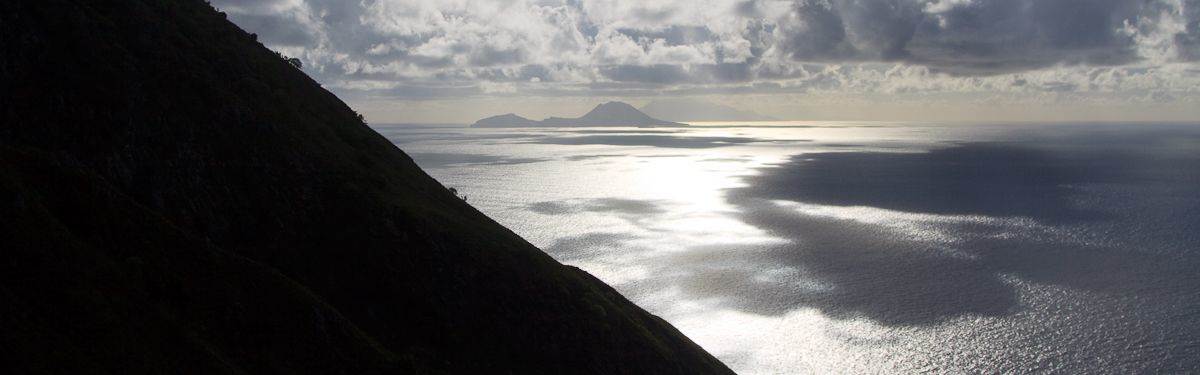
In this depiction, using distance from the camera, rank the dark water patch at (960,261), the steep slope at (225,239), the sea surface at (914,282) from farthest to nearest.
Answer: the dark water patch at (960,261)
the sea surface at (914,282)
the steep slope at (225,239)

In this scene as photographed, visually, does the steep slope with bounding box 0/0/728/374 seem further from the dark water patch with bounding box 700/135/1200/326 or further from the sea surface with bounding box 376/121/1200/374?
the dark water patch with bounding box 700/135/1200/326

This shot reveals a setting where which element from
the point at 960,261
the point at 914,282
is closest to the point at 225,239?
the point at 914,282

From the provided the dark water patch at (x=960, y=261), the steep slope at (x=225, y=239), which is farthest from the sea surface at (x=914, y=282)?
the steep slope at (x=225, y=239)

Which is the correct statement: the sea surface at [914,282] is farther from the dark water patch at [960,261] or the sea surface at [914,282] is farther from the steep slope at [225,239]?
the steep slope at [225,239]

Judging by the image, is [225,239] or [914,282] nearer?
[225,239]

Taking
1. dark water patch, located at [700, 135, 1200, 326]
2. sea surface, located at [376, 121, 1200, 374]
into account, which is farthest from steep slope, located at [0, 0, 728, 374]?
dark water patch, located at [700, 135, 1200, 326]

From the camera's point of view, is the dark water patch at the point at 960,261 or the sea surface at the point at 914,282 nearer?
the sea surface at the point at 914,282

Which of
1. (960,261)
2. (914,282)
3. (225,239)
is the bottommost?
(914,282)

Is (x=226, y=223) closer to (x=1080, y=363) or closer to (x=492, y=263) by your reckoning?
(x=492, y=263)

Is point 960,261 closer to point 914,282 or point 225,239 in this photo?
point 914,282

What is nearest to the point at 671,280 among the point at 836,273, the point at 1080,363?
the point at 836,273

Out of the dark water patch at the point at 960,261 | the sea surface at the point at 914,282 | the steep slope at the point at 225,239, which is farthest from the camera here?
the dark water patch at the point at 960,261
